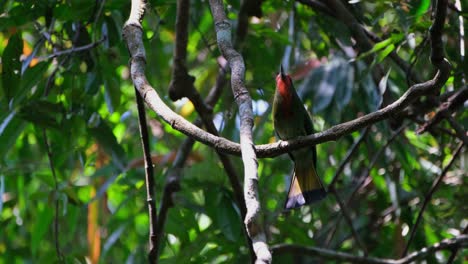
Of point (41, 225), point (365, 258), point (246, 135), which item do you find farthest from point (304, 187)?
point (41, 225)

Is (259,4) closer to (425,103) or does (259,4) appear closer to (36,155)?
(425,103)

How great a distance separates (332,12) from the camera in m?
3.73

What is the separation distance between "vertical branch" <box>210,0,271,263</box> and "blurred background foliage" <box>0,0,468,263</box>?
3.00 ft

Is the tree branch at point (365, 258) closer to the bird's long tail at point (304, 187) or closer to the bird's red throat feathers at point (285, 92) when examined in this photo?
the bird's long tail at point (304, 187)

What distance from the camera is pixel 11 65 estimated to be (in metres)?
3.31

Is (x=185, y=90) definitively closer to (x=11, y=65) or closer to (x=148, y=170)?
(x=148, y=170)

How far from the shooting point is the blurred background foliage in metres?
3.44

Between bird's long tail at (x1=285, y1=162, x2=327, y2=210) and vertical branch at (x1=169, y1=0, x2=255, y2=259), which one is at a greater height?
vertical branch at (x1=169, y1=0, x2=255, y2=259)

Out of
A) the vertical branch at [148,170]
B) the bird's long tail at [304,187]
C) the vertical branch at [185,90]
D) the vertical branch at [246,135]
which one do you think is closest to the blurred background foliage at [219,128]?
the vertical branch at [185,90]

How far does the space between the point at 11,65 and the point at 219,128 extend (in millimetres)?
1049

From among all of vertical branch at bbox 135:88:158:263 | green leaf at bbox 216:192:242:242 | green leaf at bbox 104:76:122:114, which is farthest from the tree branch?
green leaf at bbox 104:76:122:114

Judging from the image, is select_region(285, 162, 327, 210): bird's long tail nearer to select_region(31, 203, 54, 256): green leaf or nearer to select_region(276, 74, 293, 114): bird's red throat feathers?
select_region(276, 74, 293, 114): bird's red throat feathers

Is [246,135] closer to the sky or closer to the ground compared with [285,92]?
closer to the sky

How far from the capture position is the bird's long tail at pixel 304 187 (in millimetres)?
3111
